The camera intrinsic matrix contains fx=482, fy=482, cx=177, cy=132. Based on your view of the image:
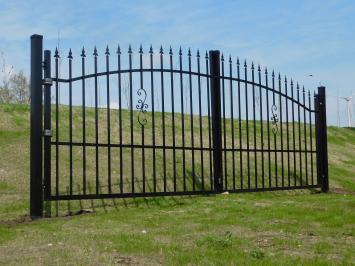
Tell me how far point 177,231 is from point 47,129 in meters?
3.07

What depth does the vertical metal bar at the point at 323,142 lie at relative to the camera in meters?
12.1

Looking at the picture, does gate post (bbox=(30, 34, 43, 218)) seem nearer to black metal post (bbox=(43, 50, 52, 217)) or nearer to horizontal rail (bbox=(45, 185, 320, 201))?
black metal post (bbox=(43, 50, 52, 217))

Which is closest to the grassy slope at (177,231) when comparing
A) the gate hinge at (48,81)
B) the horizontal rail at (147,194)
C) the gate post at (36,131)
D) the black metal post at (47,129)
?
the horizontal rail at (147,194)

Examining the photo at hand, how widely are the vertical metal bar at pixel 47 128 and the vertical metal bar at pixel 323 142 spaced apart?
721 cm

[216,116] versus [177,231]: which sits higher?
[216,116]

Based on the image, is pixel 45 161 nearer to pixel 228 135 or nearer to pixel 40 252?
pixel 40 252

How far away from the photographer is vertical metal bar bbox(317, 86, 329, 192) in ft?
39.8

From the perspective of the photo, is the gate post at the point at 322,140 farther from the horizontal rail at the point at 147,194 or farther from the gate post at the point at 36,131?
the gate post at the point at 36,131

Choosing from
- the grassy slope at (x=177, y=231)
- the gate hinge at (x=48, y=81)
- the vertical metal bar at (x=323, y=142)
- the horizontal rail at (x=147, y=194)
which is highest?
the gate hinge at (x=48, y=81)

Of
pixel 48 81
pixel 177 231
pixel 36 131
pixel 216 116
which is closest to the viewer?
pixel 177 231

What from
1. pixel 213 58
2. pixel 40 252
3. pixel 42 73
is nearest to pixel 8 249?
pixel 40 252

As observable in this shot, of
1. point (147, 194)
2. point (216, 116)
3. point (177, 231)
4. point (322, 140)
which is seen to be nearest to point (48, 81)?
point (147, 194)

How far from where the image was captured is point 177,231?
20.0ft

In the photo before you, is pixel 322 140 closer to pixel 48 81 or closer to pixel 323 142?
pixel 323 142
